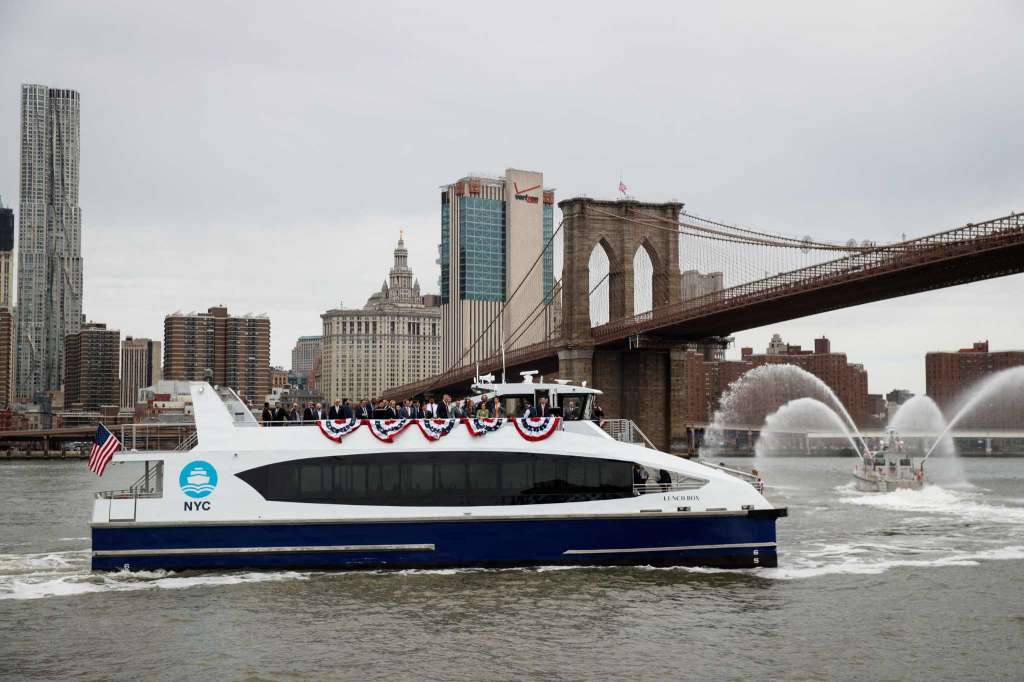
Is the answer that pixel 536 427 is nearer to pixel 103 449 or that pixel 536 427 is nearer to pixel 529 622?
pixel 529 622

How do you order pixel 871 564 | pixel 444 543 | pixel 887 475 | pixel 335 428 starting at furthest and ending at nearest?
pixel 887 475 < pixel 871 564 < pixel 335 428 < pixel 444 543

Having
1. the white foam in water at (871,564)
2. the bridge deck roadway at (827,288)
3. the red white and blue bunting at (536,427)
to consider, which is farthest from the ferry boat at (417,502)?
the bridge deck roadway at (827,288)

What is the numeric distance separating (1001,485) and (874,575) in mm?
40572

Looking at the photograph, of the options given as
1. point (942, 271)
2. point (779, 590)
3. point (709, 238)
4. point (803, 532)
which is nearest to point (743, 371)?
point (709, 238)

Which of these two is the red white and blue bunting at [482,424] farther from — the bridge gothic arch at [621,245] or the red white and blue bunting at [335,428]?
the bridge gothic arch at [621,245]

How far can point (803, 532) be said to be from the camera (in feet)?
99.5

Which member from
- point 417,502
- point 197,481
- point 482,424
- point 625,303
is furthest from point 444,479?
point 625,303

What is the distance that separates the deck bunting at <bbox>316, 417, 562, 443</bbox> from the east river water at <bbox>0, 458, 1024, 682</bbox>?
270 cm

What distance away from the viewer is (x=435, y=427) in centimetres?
2203

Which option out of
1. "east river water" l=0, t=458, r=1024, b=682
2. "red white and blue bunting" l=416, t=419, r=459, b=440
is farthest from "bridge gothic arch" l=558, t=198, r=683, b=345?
"red white and blue bunting" l=416, t=419, r=459, b=440

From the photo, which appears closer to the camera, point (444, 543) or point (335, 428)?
point (444, 543)

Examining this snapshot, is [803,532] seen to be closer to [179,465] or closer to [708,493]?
[708,493]

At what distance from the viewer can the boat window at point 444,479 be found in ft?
70.0

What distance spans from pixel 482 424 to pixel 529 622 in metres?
5.15
